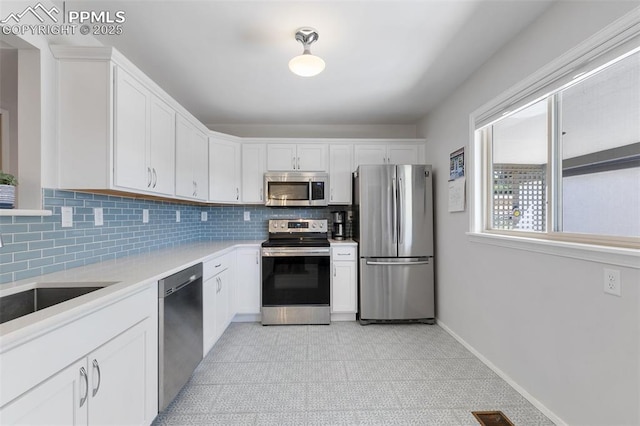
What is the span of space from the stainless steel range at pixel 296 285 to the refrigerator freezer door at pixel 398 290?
46cm

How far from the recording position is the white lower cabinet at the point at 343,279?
10.5 ft

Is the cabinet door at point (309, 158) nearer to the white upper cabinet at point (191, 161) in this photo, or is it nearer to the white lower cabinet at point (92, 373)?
the white upper cabinet at point (191, 161)

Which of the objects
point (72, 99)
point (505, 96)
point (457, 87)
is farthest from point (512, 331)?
point (72, 99)

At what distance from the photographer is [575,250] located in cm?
148

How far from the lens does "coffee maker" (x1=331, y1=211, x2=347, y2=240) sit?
3676 mm

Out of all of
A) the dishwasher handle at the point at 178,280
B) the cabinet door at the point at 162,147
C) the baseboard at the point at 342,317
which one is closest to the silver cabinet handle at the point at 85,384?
the dishwasher handle at the point at 178,280

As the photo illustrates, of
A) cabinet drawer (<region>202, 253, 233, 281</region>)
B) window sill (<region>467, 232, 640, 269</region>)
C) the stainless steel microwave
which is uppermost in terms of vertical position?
the stainless steel microwave

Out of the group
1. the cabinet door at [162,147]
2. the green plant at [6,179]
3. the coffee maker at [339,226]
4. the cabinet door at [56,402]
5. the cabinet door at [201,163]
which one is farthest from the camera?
the coffee maker at [339,226]


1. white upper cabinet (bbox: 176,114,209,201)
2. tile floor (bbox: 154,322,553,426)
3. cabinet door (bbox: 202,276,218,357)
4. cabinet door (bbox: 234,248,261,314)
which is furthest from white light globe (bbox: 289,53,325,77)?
tile floor (bbox: 154,322,553,426)

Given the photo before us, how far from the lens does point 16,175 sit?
59.9 inches

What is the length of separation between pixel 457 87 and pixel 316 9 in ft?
5.66

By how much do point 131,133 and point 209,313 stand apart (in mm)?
1514

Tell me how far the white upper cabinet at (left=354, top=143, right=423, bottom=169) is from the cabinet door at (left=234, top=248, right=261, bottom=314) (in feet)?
5.66

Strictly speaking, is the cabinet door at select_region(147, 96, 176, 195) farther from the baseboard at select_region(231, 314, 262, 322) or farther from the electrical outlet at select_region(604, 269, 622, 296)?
the electrical outlet at select_region(604, 269, 622, 296)
